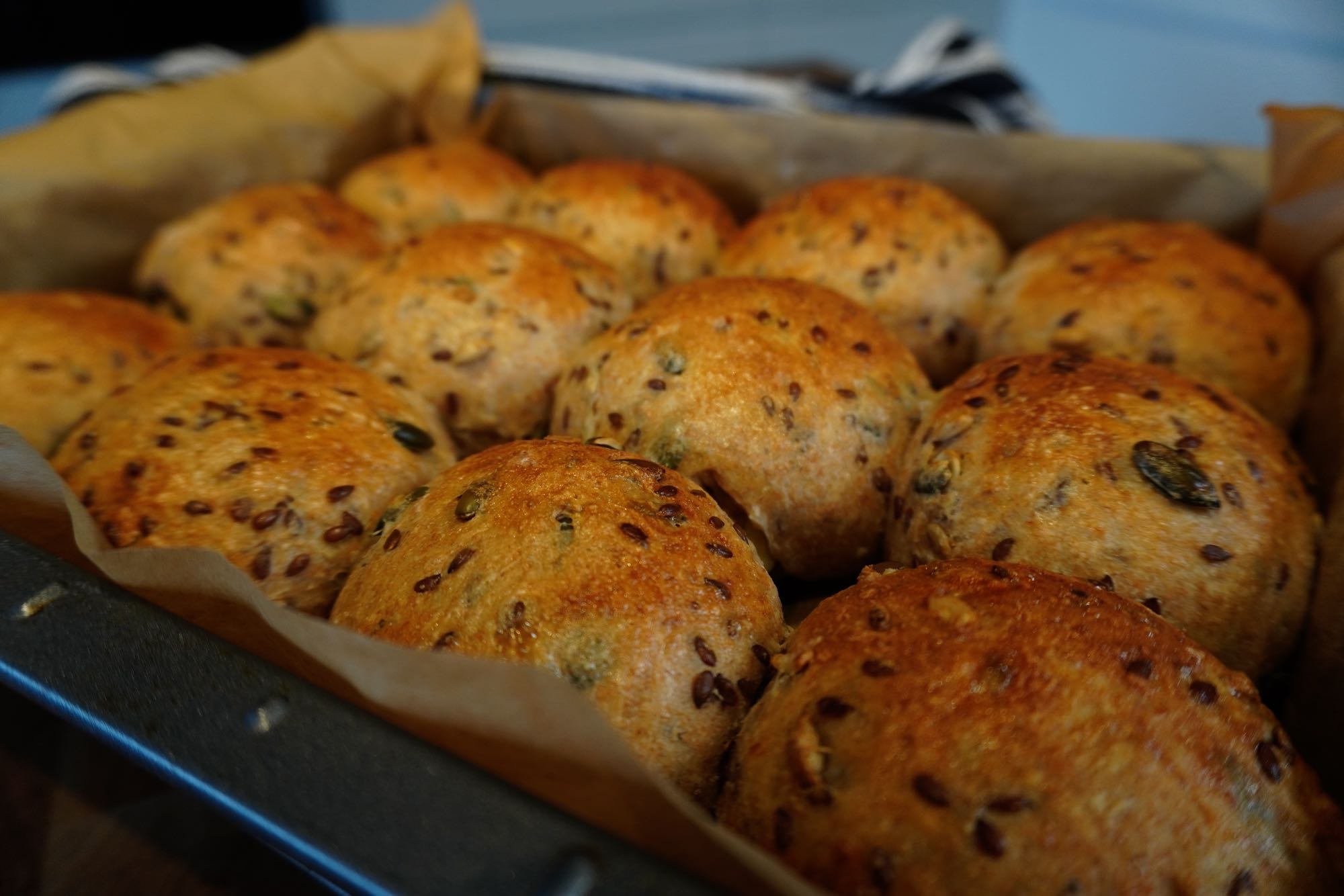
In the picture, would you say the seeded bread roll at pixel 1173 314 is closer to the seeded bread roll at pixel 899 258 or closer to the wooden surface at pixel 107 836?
the seeded bread roll at pixel 899 258

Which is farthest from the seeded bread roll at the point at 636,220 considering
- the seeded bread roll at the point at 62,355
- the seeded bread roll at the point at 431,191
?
the seeded bread roll at the point at 62,355

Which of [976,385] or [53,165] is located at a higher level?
[976,385]

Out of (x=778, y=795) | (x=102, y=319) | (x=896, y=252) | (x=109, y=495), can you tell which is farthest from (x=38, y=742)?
(x=896, y=252)

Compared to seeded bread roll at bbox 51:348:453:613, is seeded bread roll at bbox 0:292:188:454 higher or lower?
lower

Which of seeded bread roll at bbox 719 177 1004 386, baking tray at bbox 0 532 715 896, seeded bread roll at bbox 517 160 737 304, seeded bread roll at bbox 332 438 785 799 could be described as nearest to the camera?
baking tray at bbox 0 532 715 896

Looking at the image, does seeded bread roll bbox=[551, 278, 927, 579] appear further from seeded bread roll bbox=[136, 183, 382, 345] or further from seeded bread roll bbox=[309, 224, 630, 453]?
seeded bread roll bbox=[136, 183, 382, 345]

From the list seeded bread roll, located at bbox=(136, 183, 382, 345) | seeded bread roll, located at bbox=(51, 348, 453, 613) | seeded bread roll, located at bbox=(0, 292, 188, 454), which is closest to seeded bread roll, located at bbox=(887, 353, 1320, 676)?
seeded bread roll, located at bbox=(51, 348, 453, 613)

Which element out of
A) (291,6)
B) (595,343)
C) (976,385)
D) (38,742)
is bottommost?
(38,742)

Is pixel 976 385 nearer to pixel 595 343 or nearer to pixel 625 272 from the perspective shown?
pixel 595 343
